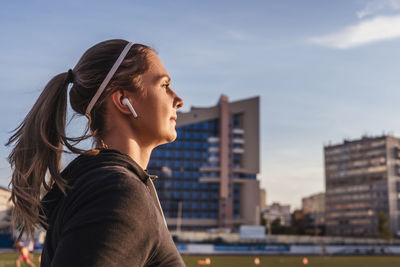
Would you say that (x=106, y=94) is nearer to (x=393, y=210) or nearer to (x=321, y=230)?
(x=393, y=210)

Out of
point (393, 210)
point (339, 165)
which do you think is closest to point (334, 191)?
point (339, 165)

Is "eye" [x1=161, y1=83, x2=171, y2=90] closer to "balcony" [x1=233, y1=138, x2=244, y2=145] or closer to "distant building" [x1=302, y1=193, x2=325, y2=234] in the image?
"balcony" [x1=233, y1=138, x2=244, y2=145]

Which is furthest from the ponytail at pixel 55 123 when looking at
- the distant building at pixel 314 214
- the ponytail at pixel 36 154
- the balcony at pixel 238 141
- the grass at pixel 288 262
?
the distant building at pixel 314 214

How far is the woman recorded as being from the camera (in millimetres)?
1223

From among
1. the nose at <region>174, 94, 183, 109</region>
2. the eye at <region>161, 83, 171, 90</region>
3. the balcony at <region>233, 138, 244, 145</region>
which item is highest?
the balcony at <region>233, 138, 244, 145</region>

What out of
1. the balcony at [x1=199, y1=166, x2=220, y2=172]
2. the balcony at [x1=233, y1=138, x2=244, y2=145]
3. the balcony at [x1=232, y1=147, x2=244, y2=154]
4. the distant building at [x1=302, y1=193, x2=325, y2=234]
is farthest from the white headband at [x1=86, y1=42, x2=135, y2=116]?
the distant building at [x1=302, y1=193, x2=325, y2=234]

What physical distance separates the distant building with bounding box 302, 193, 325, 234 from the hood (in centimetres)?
16286

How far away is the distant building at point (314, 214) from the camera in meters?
163

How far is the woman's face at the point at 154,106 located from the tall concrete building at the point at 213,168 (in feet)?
347

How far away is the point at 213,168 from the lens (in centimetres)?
11038

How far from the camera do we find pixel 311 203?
19025 centimetres

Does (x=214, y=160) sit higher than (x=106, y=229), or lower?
higher

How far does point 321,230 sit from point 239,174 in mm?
61275

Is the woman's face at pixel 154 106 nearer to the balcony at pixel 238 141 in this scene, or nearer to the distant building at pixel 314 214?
the balcony at pixel 238 141
